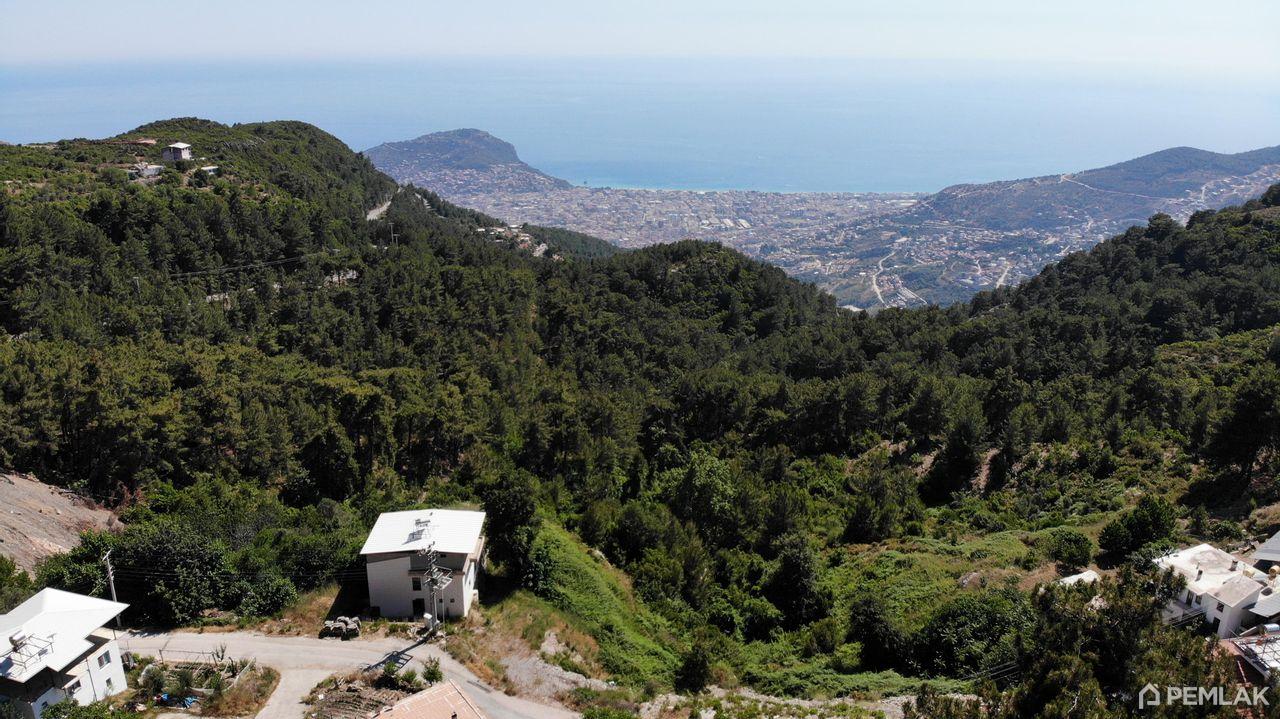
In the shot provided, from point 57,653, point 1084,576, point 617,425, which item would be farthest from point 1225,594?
point 57,653

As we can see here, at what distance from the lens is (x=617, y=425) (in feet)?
139

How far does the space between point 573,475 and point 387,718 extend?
855 inches

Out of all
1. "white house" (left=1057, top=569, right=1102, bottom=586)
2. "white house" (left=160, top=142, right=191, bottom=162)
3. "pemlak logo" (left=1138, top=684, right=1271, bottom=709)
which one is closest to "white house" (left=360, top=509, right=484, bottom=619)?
"pemlak logo" (left=1138, top=684, right=1271, bottom=709)

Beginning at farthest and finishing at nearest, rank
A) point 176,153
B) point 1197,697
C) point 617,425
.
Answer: point 176,153
point 617,425
point 1197,697

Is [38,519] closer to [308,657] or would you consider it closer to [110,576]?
[110,576]

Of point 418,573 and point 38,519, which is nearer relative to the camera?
point 418,573

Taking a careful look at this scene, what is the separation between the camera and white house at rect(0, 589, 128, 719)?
58.4ft

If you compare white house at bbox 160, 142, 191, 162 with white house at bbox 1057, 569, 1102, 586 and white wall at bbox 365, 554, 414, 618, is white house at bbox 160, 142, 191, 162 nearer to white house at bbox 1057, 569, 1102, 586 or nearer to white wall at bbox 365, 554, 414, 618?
white wall at bbox 365, 554, 414, 618

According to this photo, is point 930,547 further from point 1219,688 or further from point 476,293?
point 476,293

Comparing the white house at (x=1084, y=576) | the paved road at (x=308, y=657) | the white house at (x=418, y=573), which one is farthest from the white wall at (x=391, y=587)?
the white house at (x=1084, y=576)

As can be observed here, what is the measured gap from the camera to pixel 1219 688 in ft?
49.5

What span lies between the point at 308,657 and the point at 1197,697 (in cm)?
2160

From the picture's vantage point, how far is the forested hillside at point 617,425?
25.8m

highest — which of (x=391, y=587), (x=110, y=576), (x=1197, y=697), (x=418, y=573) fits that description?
(x=1197, y=697)
